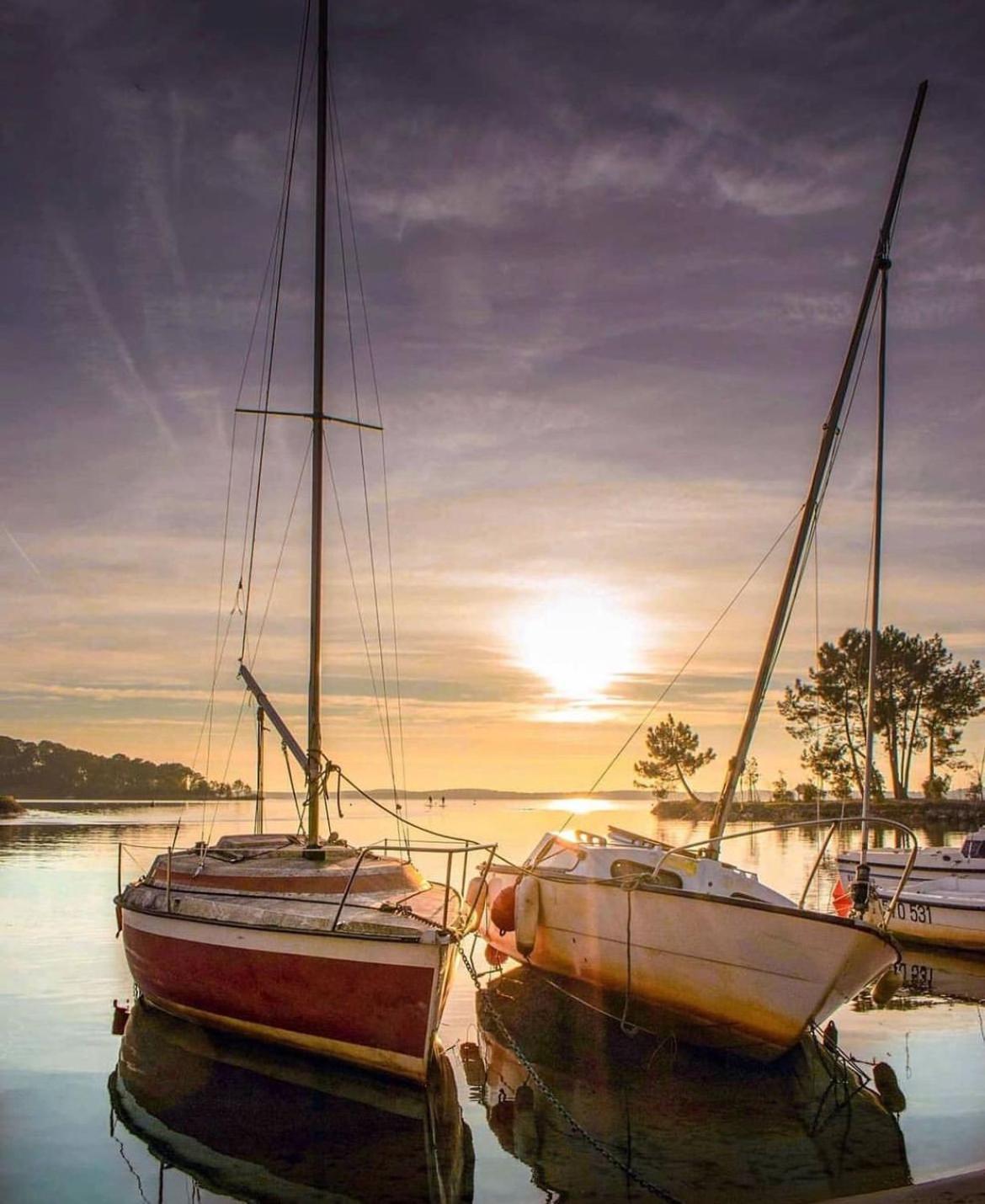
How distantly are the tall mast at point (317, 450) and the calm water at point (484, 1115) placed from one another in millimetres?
4133

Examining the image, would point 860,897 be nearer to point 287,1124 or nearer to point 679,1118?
point 679,1118

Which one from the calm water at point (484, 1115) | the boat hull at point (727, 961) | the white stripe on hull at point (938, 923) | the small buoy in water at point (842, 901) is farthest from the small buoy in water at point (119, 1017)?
the white stripe on hull at point (938, 923)

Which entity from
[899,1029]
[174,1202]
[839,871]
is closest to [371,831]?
[839,871]

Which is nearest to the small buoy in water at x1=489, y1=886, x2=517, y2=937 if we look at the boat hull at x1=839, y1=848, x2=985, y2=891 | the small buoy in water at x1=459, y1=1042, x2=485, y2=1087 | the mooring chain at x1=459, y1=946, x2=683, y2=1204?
the mooring chain at x1=459, y1=946, x2=683, y2=1204

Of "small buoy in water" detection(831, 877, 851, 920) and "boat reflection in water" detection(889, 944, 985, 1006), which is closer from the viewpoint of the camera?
"boat reflection in water" detection(889, 944, 985, 1006)

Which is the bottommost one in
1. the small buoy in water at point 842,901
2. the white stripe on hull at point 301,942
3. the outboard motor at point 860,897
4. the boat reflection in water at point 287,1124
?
the boat reflection in water at point 287,1124

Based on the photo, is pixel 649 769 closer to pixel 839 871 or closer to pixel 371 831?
pixel 371 831

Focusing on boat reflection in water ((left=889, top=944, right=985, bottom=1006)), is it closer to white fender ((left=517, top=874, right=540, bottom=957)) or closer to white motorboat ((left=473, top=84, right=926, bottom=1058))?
white motorboat ((left=473, top=84, right=926, bottom=1058))

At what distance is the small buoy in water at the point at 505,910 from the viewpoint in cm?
1764

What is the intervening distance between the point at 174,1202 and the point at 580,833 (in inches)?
456

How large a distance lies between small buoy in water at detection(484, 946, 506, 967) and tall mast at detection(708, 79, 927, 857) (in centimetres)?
487

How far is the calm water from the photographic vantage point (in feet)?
30.1

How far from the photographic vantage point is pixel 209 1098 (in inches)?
456

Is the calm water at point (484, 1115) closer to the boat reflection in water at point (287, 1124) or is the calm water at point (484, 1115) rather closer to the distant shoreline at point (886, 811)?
the boat reflection in water at point (287, 1124)
